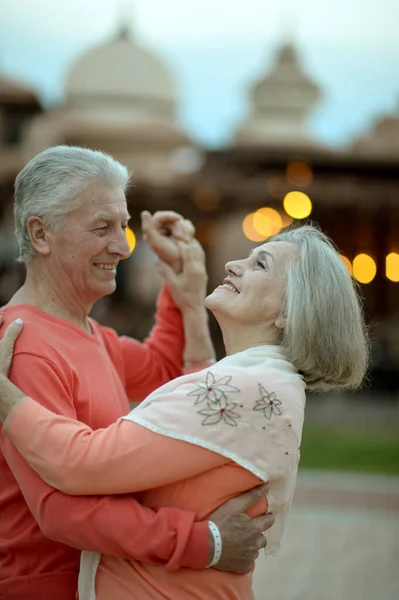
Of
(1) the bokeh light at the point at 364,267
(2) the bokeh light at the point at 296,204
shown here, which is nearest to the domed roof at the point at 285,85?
(1) the bokeh light at the point at 364,267

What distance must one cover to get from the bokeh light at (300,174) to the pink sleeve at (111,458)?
50.9ft

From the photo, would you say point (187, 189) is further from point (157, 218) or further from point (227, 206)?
point (157, 218)

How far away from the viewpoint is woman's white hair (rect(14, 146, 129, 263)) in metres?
2.72

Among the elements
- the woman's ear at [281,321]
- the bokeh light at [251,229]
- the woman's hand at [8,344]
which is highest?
the woman's ear at [281,321]

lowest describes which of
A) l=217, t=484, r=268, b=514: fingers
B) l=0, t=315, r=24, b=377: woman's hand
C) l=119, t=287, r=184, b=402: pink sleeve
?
l=217, t=484, r=268, b=514: fingers

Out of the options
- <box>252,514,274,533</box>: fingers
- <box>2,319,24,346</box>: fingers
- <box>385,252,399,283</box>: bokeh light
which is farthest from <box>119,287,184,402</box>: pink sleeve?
<box>385,252,399,283</box>: bokeh light

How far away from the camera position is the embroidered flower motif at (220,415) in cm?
235

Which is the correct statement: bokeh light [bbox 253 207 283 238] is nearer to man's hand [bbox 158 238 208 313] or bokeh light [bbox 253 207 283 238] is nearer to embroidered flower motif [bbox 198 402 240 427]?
man's hand [bbox 158 238 208 313]

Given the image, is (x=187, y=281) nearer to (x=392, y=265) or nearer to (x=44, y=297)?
(x=44, y=297)

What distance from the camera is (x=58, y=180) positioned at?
2.71 m

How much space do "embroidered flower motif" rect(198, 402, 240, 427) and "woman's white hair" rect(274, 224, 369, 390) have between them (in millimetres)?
254

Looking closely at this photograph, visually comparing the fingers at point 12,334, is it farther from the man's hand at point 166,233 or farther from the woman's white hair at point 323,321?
the man's hand at point 166,233

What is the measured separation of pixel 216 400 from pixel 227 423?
0.06 m

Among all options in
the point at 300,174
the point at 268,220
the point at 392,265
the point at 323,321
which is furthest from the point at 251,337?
the point at 300,174
